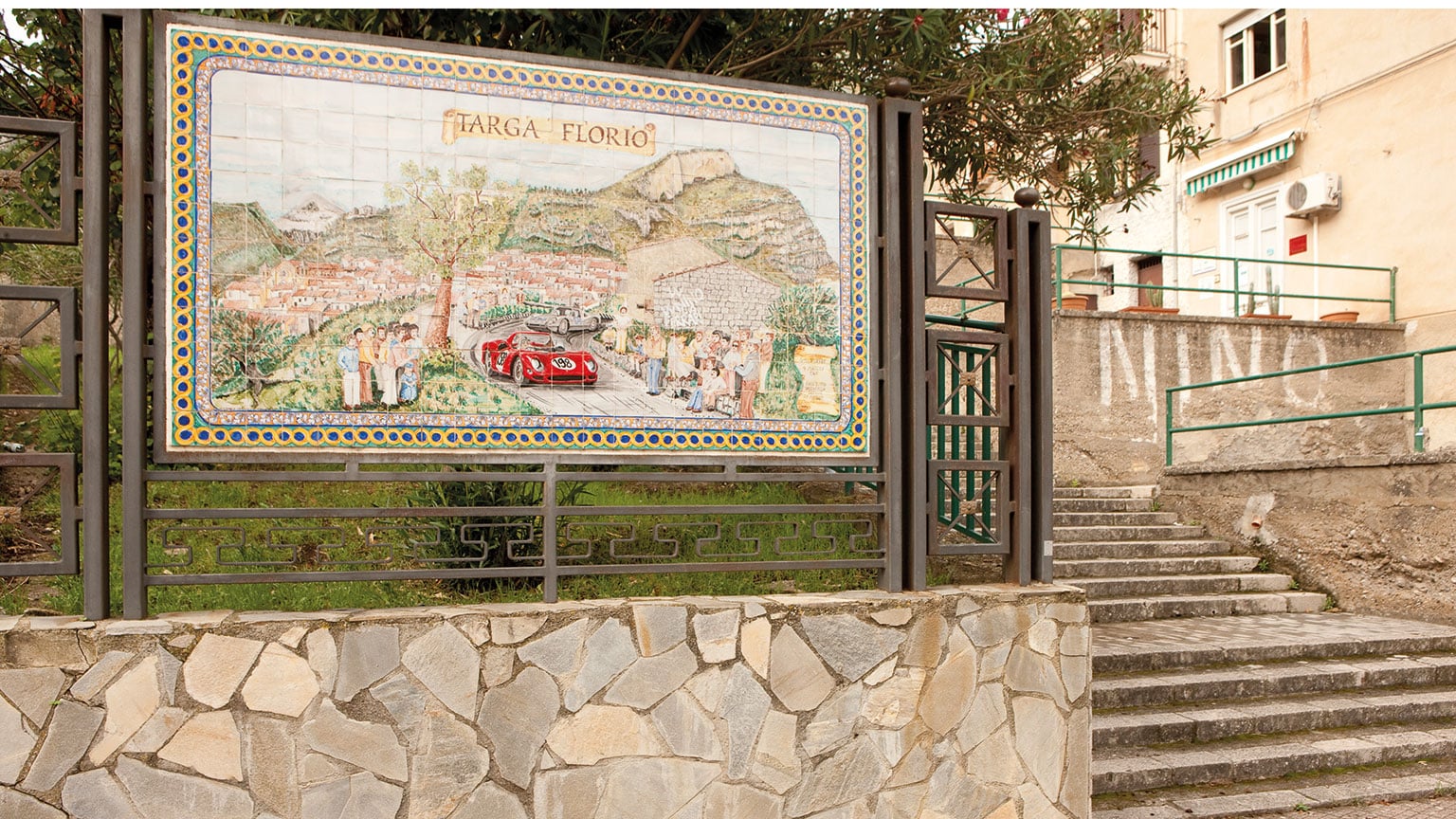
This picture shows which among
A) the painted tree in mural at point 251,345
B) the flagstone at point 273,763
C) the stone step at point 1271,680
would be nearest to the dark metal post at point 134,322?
the painted tree in mural at point 251,345

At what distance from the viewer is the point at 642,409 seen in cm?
383

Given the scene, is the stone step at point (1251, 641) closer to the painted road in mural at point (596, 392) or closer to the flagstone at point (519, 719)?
the painted road in mural at point (596, 392)

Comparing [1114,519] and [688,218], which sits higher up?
[688,218]

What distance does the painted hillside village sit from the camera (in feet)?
11.5

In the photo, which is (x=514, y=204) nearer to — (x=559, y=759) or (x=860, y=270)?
(x=860, y=270)

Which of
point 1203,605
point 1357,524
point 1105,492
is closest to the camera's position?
point 1203,605

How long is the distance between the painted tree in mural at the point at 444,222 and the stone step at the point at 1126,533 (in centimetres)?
548

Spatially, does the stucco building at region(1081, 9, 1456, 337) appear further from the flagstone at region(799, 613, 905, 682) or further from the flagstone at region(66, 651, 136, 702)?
the flagstone at region(66, 651, 136, 702)

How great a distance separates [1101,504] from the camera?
891 centimetres

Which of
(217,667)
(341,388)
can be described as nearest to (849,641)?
(341,388)

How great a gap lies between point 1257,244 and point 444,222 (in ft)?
45.6

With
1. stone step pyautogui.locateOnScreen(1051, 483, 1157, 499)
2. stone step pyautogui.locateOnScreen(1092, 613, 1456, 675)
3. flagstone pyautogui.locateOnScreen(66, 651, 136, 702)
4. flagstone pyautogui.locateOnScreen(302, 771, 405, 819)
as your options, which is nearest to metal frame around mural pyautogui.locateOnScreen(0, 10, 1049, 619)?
flagstone pyautogui.locateOnScreen(66, 651, 136, 702)

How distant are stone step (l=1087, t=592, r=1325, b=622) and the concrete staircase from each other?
1 cm

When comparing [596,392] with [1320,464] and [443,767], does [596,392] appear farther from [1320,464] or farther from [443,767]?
[1320,464]
